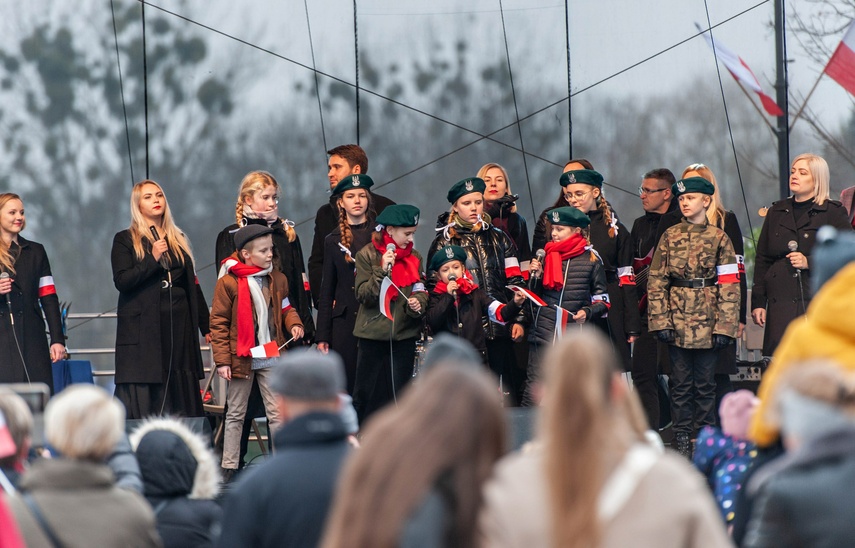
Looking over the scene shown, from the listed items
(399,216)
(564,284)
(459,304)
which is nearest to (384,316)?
(459,304)

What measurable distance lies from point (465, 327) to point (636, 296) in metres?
1.23

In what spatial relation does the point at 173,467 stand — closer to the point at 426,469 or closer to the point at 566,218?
the point at 426,469

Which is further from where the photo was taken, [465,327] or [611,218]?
[611,218]

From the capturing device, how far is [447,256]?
816cm

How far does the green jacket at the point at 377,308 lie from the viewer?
26.5ft

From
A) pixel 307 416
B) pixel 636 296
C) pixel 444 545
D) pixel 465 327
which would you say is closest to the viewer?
pixel 444 545

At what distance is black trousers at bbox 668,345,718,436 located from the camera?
8219mm

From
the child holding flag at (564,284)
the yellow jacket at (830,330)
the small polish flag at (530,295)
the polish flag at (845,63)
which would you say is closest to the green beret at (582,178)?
the child holding flag at (564,284)

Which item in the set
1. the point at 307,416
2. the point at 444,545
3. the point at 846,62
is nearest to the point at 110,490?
the point at 307,416

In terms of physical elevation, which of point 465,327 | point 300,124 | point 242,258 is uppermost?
point 300,124

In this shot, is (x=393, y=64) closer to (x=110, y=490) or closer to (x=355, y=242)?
(x=355, y=242)

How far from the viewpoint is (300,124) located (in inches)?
452

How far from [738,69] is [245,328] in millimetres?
5403

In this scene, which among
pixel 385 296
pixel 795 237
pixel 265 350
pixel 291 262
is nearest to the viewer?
pixel 265 350
